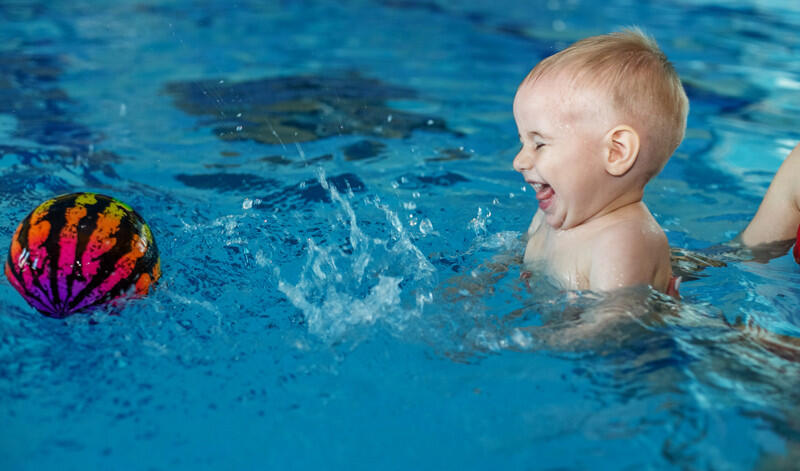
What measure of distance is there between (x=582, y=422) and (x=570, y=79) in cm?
112

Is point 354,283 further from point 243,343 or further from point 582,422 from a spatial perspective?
point 582,422

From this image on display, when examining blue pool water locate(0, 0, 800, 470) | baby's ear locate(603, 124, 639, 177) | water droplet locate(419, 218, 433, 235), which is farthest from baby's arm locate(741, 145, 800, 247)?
water droplet locate(419, 218, 433, 235)

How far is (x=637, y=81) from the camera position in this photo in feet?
8.19

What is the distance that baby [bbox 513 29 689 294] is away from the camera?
8.23 feet

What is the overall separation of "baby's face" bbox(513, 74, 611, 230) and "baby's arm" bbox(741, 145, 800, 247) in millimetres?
913

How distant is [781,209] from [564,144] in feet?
3.75

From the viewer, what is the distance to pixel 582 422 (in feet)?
6.86

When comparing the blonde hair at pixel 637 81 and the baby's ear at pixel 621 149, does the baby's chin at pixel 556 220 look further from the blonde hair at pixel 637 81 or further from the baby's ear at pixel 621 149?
the blonde hair at pixel 637 81

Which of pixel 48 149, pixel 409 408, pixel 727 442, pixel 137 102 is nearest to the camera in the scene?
pixel 727 442

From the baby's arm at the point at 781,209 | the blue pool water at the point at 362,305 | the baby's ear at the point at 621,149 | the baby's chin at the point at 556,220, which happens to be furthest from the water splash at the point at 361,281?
the baby's arm at the point at 781,209

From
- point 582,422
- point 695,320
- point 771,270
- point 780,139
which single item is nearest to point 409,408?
point 582,422

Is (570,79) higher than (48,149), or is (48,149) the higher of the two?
(570,79)

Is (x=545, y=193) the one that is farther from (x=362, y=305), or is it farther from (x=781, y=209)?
(x=781, y=209)

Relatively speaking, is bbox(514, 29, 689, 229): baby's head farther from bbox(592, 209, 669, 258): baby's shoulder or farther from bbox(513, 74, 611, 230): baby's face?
bbox(592, 209, 669, 258): baby's shoulder
